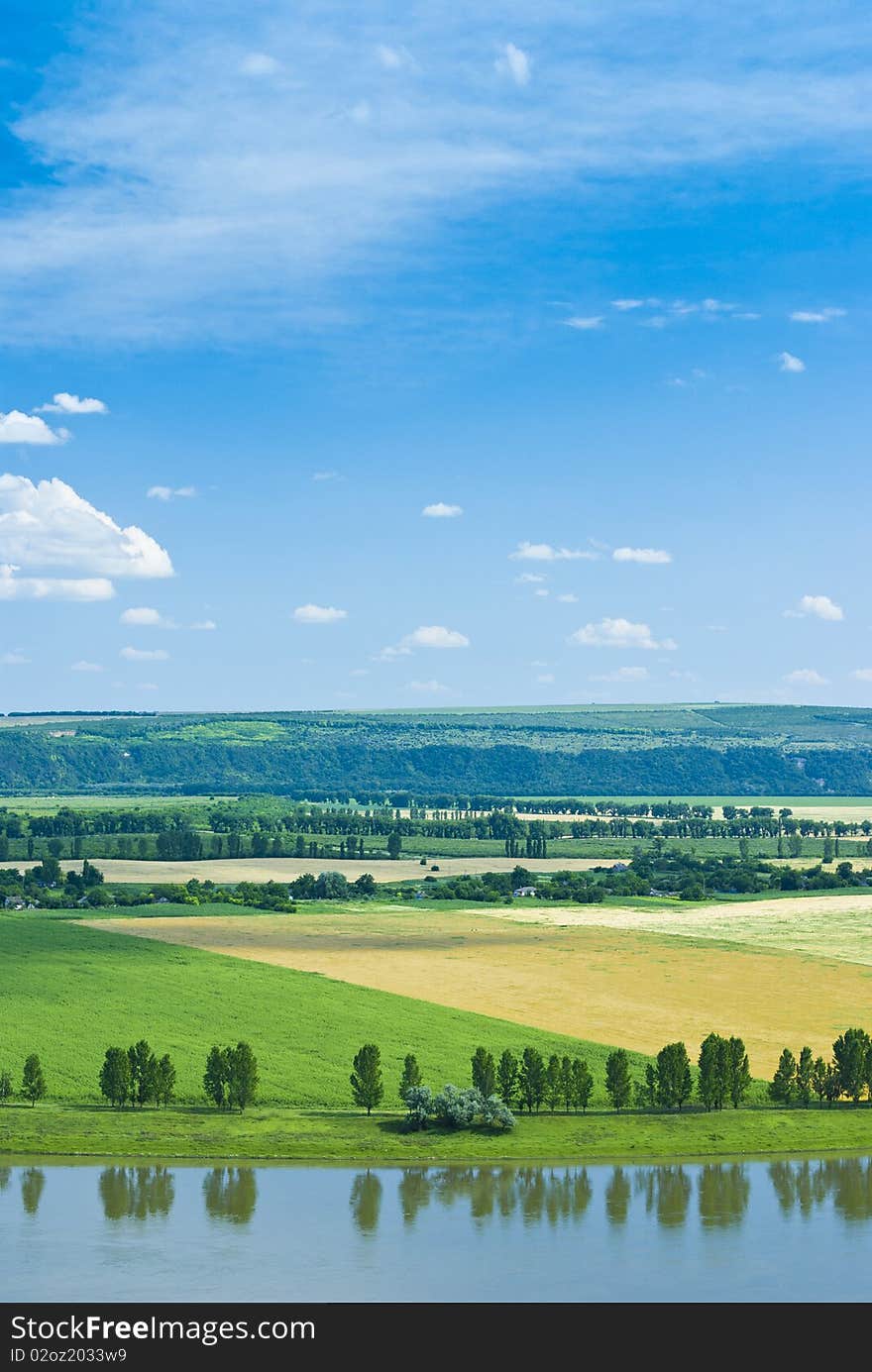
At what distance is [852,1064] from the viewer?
8112 centimetres

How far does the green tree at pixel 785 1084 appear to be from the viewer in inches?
3189

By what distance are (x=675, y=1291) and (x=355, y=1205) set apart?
15.9 metres

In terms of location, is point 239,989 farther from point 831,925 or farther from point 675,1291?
point 831,925

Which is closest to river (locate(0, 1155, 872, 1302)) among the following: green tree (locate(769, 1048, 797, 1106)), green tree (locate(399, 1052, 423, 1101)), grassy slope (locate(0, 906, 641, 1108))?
green tree (locate(769, 1048, 797, 1106))

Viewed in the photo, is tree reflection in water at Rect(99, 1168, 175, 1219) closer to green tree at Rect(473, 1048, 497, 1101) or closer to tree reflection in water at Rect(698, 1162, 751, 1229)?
green tree at Rect(473, 1048, 497, 1101)

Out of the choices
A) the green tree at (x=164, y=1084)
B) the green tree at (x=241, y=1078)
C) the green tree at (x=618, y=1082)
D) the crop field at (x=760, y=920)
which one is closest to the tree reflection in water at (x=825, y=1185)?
the green tree at (x=618, y=1082)

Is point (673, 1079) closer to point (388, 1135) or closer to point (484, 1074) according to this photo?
point (484, 1074)

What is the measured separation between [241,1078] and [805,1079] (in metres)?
28.0

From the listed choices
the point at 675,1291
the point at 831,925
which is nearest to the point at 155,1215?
the point at 675,1291

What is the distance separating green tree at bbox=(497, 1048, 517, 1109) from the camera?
79.1 metres

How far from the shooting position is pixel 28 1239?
58.4m

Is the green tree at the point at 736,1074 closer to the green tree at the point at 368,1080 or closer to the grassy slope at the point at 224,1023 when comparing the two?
the grassy slope at the point at 224,1023

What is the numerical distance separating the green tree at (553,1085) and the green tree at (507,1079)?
5.52 ft
